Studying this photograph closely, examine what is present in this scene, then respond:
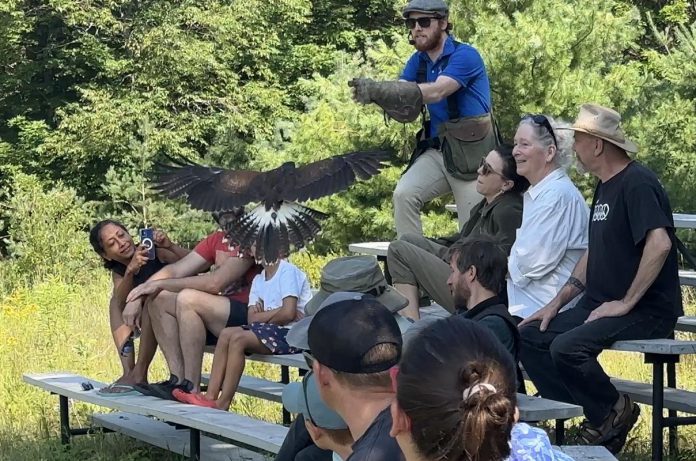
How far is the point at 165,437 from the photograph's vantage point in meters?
6.07

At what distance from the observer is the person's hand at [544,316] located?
4.78m

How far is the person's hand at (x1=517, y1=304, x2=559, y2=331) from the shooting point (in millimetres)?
4781

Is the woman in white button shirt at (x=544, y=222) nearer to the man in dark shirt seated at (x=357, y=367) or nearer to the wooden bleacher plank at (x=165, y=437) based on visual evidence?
the wooden bleacher plank at (x=165, y=437)

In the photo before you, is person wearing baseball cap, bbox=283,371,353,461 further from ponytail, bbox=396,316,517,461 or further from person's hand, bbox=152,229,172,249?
person's hand, bbox=152,229,172,249

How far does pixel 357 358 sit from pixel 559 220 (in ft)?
8.23

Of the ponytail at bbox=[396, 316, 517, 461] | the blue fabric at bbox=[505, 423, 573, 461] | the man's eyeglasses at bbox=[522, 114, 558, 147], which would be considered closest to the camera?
the ponytail at bbox=[396, 316, 517, 461]

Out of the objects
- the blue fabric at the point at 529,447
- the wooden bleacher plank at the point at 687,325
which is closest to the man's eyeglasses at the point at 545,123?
the wooden bleacher plank at the point at 687,325

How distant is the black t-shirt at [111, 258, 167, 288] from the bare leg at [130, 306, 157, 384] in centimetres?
30

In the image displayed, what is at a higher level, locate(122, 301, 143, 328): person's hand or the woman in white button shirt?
the woman in white button shirt

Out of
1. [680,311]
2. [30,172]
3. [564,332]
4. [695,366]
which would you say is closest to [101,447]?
[564,332]

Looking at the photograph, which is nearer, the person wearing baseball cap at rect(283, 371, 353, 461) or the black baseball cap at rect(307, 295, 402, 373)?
the black baseball cap at rect(307, 295, 402, 373)

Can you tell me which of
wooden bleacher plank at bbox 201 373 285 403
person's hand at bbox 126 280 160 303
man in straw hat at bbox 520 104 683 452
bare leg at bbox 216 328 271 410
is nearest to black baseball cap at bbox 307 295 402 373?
man in straw hat at bbox 520 104 683 452

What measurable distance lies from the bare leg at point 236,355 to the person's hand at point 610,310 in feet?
5.40

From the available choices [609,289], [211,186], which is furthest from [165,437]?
[609,289]
